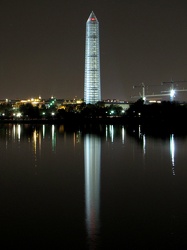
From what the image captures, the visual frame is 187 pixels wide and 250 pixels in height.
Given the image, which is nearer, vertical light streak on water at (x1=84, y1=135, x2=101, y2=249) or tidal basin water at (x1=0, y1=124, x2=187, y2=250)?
tidal basin water at (x1=0, y1=124, x2=187, y2=250)

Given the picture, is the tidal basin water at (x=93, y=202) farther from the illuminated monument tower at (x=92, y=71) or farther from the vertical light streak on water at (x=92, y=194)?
the illuminated monument tower at (x=92, y=71)

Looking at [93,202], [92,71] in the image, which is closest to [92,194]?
[93,202]

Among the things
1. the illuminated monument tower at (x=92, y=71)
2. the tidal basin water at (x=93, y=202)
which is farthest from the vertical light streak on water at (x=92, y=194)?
the illuminated monument tower at (x=92, y=71)

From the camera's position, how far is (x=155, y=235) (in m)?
4.65

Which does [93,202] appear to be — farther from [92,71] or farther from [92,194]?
[92,71]

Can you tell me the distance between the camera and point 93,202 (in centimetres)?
604

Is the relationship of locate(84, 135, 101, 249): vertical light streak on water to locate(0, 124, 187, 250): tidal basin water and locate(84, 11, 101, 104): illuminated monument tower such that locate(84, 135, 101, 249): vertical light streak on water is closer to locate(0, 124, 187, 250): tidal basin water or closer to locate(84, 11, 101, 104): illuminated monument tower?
locate(0, 124, 187, 250): tidal basin water

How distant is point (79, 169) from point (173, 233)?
4.47 m

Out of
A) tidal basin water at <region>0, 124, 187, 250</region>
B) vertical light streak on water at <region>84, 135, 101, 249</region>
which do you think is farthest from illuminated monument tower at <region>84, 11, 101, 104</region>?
tidal basin water at <region>0, 124, 187, 250</region>

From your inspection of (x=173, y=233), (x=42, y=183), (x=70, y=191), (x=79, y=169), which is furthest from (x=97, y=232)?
(x=79, y=169)

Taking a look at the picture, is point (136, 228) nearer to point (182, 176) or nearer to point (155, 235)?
point (155, 235)

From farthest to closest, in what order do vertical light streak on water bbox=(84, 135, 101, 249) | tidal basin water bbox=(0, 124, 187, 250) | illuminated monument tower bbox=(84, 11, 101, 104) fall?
illuminated monument tower bbox=(84, 11, 101, 104) → vertical light streak on water bbox=(84, 135, 101, 249) → tidal basin water bbox=(0, 124, 187, 250)

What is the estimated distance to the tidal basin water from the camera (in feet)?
14.9

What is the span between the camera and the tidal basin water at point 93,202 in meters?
4.55
